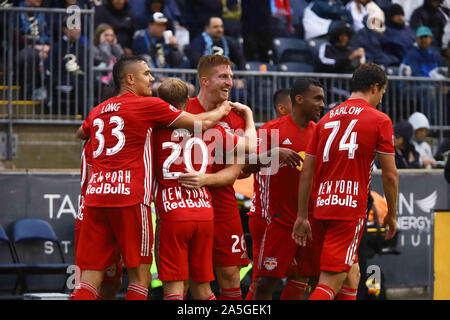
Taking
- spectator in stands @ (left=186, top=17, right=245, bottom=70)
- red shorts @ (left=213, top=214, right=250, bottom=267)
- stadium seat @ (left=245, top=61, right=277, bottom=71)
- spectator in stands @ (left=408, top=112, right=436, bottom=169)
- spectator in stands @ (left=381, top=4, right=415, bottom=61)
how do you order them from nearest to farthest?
red shorts @ (left=213, top=214, right=250, bottom=267) < spectator in stands @ (left=186, top=17, right=245, bottom=70) < spectator in stands @ (left=408, top=112, right=436, bottom=169) < stadium seat @ (left=245, top=61, right=277, bottom=71) < spectator in stands @ (left=381, top=4, right=415, bottom=61)

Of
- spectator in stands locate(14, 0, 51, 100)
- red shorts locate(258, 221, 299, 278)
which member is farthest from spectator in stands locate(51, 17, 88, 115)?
red shorts locate(258, 221, 299, 278)

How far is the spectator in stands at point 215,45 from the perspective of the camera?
13.5 m

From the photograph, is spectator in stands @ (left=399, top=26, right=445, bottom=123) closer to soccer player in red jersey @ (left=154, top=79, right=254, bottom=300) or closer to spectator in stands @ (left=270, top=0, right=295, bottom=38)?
spectator in stands @ (left=270, top=0, right=295, bottom=38)

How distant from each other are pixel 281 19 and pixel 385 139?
8.65 m

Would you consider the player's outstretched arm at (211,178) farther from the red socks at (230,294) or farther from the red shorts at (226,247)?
the red socks at (230,294)

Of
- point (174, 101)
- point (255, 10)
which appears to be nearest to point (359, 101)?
point (174, 101)

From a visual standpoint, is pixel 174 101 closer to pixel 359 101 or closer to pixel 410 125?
pixel 359 101

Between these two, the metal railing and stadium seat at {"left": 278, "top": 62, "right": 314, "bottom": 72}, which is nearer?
the metal railing

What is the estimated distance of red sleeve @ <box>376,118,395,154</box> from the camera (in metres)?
7.20

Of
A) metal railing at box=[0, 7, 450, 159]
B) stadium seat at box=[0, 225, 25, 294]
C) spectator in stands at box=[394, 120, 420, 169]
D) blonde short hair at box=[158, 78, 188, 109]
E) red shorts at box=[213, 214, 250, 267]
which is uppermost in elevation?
metal railing at box=[0, 7, 450, 159]

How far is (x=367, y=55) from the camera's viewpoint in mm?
15102

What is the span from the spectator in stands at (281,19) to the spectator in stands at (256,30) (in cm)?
59

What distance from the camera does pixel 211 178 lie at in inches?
284

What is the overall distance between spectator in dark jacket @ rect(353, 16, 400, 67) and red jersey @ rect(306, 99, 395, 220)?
7.90 meters
